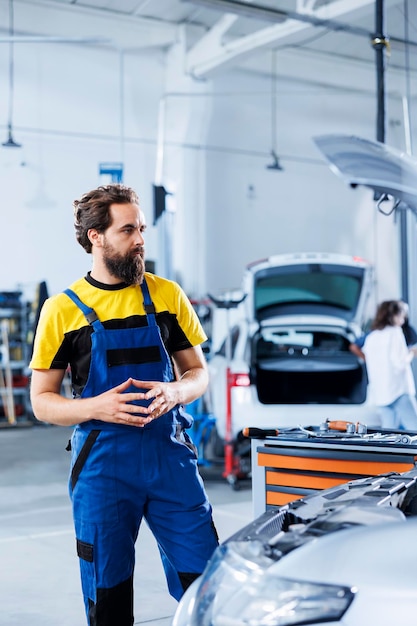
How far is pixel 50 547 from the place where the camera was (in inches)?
179

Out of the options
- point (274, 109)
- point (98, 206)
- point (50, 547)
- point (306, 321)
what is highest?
point (274, 109)

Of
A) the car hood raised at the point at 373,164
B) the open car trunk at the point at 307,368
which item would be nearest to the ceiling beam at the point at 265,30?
the open car trunk at the point at 307,368

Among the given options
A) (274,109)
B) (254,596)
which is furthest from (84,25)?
(254,596)

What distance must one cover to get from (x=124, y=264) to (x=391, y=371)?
155 inches

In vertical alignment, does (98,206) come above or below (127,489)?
above

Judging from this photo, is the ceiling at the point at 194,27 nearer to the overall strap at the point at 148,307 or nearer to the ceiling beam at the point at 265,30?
the ceiling beam at the point at 265,30

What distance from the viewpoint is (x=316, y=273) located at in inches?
262

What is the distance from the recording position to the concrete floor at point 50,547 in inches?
139

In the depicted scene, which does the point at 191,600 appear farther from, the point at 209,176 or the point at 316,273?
the point at 209,176

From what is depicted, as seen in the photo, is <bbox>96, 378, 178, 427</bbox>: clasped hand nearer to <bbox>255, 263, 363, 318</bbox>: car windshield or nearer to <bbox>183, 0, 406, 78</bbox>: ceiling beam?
<bbox>255, 263, 363, 318</bbox>: car windshield

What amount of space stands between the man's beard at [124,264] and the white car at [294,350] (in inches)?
146

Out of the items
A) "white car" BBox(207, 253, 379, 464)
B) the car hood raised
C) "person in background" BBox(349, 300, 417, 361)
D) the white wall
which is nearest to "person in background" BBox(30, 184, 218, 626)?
the car hood raised

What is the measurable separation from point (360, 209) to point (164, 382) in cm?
1117

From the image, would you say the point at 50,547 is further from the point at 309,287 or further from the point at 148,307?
the point at 309,287
